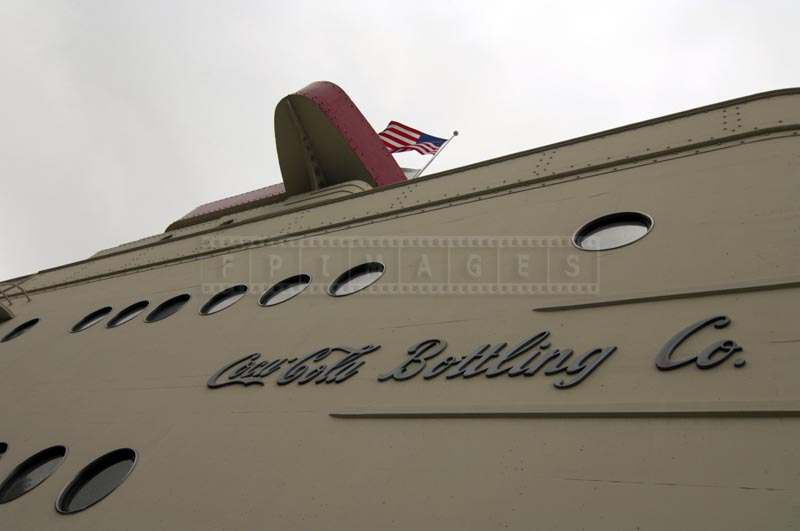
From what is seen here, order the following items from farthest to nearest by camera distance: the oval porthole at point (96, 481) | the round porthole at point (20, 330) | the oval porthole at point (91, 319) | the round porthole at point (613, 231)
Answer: the round porthole at point (20, 330) → the oval porthole at point (91, 319) → the round porthole at point (613, 231) → the oval porthole at point (96, 481)

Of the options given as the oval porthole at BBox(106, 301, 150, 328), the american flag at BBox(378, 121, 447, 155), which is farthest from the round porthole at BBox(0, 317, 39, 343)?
the american flag at BBox(378, 121, 447, 155)

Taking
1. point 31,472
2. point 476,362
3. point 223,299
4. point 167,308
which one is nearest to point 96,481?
point 31,472

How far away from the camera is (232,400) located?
6.34 m

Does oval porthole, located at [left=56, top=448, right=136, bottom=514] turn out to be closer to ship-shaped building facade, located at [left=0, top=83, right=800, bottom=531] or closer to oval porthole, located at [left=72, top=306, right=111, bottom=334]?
ship-shaped building facade, located at [left=0, top=83, right=800, bottom=531]

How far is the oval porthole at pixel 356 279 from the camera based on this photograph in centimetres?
764

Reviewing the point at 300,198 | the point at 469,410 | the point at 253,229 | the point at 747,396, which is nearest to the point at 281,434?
the point at 469,410

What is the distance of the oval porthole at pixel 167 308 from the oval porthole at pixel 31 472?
268 centimetres

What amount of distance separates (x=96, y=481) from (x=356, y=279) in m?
3.43

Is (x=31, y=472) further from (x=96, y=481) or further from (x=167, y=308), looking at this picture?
(x=167, y=308)

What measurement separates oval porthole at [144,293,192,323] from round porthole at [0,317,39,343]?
3.26 meters

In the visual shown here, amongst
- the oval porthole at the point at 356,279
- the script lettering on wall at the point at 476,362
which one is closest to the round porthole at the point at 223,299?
the oval porthole at the point at 356,279

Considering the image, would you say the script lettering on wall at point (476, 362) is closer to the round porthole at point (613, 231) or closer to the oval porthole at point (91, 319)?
the round porthole at point (613, 231)

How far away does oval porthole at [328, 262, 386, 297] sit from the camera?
764 cm

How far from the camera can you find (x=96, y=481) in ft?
20.0
